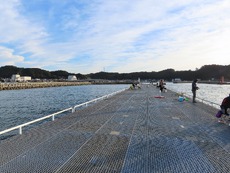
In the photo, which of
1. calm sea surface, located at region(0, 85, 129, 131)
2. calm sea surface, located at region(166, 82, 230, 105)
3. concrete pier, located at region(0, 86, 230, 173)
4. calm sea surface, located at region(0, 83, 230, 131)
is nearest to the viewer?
concrete pier, located at region(0, 86, 230, 173)

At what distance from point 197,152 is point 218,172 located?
1376mm

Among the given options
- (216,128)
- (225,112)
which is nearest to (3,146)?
(216,128)

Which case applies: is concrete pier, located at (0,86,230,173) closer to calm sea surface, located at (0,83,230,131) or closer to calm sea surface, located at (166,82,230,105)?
calm sea surface, located at (0,83,230,131)

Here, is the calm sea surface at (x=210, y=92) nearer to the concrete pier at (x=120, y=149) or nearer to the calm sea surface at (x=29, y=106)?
the calm sea surface at (x=29, y=106)

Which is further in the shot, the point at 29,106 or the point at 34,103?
the point at 34,103

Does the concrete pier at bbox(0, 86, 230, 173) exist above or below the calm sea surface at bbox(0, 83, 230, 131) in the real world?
above

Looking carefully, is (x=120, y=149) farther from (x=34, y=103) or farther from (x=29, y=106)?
(x=34, y=103)

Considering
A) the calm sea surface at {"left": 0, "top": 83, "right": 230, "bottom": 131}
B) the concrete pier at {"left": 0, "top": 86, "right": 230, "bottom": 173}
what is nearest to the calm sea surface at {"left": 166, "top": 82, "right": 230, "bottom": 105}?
the calm sea surface at {"left": 0, "top": 83, "right": 230, "bottom": 131}

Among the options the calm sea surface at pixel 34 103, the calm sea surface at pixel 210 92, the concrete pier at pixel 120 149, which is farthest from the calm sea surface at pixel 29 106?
the calm sea surface at pixel 210 92

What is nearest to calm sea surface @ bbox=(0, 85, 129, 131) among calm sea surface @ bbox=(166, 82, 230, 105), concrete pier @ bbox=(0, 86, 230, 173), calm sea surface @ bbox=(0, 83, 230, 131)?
calm sea surface @ bbox=(0, 83, 230, 131)

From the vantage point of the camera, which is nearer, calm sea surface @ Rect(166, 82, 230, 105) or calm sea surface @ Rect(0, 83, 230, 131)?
calm sea surface @ Rect(0, 83, 230, 131)

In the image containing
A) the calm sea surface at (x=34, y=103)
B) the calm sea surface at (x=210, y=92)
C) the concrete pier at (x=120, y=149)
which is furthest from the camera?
the calm sea surface at (x=210, y=92)

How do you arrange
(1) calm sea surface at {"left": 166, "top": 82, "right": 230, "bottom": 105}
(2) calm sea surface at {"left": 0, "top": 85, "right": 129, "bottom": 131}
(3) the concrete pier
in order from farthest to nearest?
1. (1) calm sea surface at {"left": 166, "top": 82, "right": 230, "bottom": 105}
2. (2) calm sea surface at {"left": 0, "top": 85, "right": 129, "bottom": 131}
3. (3) the concrete pier

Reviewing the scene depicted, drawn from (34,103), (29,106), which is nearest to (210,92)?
(34,103)
